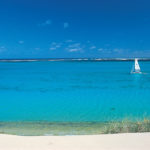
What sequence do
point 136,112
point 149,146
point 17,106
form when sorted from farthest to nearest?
point 17,106 → point 136,112 → point 149,146

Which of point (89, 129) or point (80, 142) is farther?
point (89, 129)

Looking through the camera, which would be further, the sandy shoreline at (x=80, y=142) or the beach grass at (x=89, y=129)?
the beach grass at (x=89, y=129)

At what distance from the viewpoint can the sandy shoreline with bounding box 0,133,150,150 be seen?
10.8 feet

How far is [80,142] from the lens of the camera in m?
3.52

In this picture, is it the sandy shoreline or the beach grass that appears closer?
the sandy shoreline

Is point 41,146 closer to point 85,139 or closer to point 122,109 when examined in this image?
point 85,139

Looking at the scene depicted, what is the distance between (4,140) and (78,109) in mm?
7820

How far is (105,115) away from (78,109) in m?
1.86

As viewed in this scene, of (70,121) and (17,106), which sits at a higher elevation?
(17,106)

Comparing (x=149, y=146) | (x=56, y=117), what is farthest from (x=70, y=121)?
(x=149, y=146)

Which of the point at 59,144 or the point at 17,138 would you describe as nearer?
the point at 59,144

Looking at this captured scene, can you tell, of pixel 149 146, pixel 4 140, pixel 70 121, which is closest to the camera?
pixel 149 146

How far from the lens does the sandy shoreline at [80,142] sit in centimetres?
330

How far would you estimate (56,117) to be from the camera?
9672 millimetres
